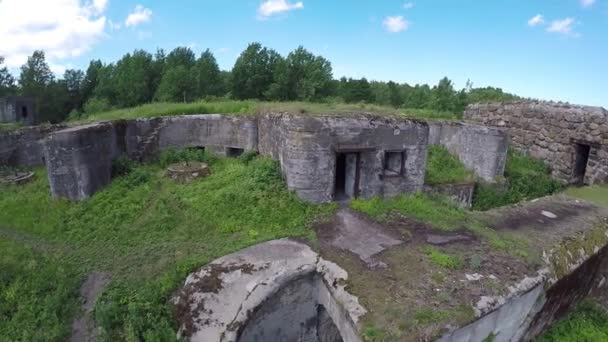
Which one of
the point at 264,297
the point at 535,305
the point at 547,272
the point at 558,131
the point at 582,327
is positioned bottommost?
the point at 582,327

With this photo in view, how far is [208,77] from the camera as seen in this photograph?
1001 inches

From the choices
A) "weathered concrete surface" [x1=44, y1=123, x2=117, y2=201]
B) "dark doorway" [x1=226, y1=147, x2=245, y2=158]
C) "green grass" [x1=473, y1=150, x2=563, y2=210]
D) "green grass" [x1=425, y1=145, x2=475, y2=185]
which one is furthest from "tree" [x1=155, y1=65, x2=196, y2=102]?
"green grass" [x1=473, y1=150, x2=563, y2=210]

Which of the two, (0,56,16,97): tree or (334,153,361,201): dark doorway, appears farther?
(0,56,16,97): tree

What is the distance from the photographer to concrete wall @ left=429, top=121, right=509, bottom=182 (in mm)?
9820

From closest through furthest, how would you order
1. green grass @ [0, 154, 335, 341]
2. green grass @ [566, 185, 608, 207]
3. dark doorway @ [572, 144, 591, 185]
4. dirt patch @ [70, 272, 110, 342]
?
dirt patch @ [70, 272, 110, 342], green grass @ [0, 154, 335, 341], green grass @ [566, 185, 608, 207], dark doorway @ [572, 144, 591, 185]

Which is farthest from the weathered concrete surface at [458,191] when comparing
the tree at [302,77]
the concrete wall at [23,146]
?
the tree at [302,77]

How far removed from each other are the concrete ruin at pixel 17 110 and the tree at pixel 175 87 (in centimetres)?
776

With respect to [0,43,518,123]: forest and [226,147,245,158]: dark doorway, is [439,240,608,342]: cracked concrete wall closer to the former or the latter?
[226,147,245,158]: dark doorway

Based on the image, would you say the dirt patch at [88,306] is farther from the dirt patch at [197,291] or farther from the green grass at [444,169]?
the green grass at [444,169]

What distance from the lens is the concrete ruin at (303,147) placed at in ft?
21.6

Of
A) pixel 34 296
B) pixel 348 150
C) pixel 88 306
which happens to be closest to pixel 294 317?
pixel 88 306

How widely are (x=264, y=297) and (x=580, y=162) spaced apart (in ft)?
30.4

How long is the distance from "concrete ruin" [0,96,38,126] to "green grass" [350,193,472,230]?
22.5m

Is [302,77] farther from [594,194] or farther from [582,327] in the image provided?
[582,327]
